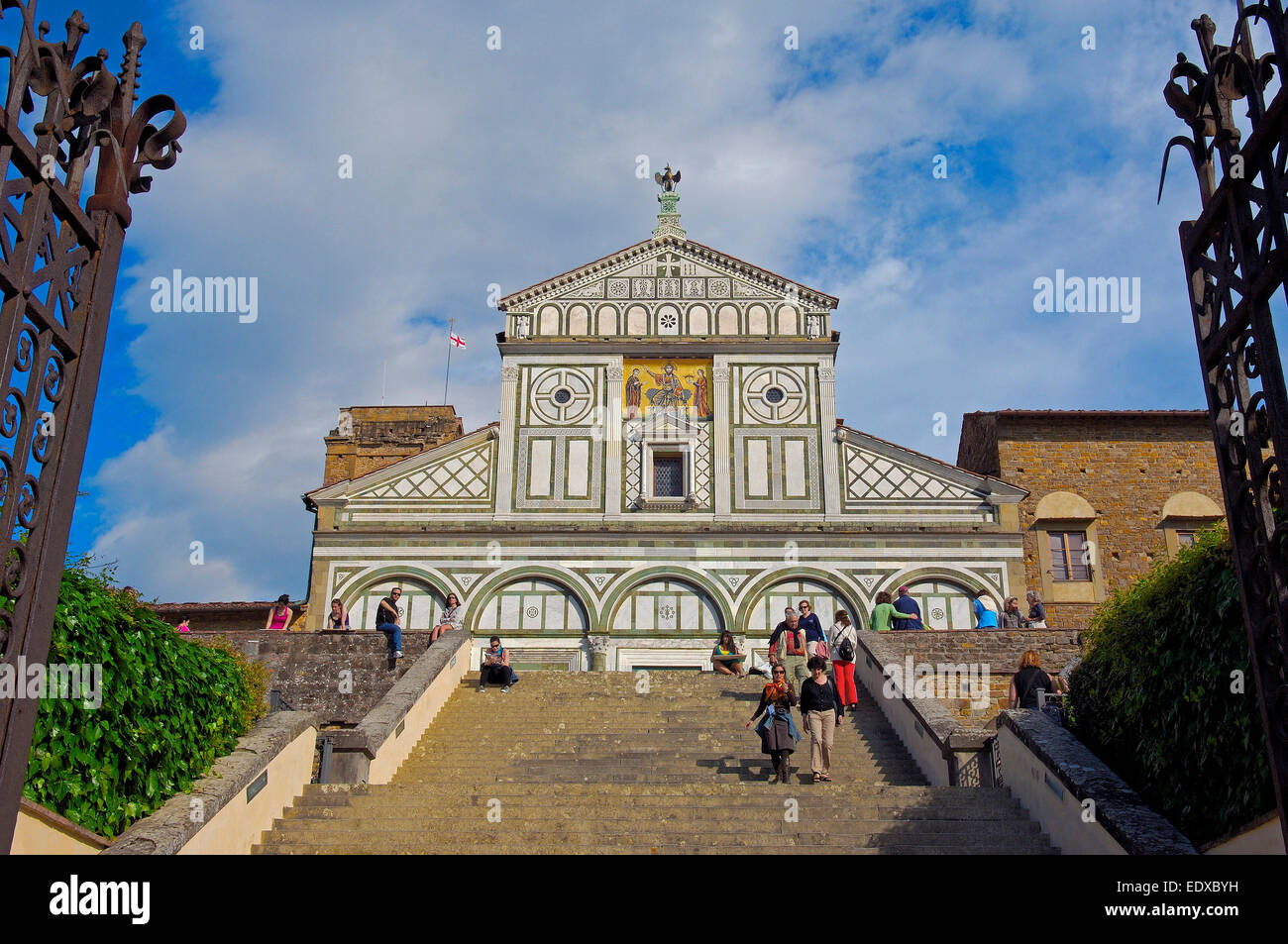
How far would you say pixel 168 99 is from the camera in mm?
4945

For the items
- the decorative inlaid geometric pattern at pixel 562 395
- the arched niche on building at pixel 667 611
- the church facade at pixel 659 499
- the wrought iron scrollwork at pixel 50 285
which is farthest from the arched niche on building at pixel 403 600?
the wrought iron scrollwork at pixel 50 285

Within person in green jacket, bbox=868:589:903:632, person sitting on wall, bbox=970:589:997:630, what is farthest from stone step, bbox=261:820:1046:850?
person in green jacket, bbox=868:589:903:632

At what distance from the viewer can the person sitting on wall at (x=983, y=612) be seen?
22.2 m

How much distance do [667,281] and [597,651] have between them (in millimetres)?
9407

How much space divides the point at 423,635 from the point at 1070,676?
34.8 feet

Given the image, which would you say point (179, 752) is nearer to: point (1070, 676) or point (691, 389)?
point (1070, 676)

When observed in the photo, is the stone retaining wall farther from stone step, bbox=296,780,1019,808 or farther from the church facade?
the church facade

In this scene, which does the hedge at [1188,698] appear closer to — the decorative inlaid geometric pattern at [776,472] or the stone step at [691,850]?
the stone step at [691,850]

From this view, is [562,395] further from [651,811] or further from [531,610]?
[651,811]

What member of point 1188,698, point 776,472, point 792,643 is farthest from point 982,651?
point 1188,698

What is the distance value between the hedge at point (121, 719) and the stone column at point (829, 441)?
17.7 m
